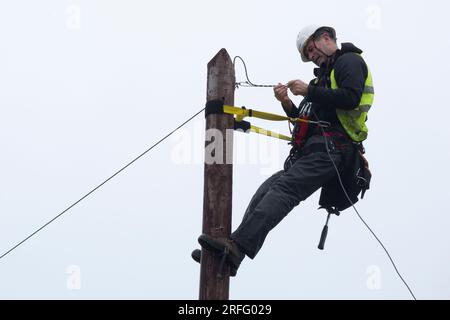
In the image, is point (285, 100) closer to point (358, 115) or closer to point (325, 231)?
point (358, 115)

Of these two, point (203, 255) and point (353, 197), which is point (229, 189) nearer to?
point (203, 255)

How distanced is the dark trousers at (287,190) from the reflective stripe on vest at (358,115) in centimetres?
14

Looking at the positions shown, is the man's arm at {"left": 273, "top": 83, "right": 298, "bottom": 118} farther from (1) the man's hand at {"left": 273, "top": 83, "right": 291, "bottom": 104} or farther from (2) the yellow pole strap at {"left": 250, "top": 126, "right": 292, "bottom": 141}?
(2) the yellow pole strap at {"left": 250, "top": 126, "right": 292, "bottom": 141}

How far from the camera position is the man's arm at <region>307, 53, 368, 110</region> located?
4.86 metres

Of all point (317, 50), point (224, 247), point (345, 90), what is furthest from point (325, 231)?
point (317, 50)

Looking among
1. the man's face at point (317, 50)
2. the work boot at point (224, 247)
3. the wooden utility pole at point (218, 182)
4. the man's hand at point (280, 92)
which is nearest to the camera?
the work boot at point (224, 247)

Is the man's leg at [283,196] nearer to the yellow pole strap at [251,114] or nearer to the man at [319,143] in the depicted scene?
the man at [319,143]

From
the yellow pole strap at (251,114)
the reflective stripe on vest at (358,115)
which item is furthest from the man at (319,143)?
the yellow pole strap at (251,114)

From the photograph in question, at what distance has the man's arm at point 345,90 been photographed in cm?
486

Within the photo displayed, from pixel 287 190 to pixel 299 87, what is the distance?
824 millimetres

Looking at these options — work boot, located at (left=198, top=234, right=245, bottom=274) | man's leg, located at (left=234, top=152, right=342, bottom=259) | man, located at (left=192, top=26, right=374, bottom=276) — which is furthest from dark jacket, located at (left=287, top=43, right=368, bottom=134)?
work boot, located at (left=198, top=234, right=245, bottom=274)

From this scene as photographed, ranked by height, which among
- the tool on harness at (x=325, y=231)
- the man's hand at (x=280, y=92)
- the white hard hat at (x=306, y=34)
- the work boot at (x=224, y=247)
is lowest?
the work boot at (x=224, y=247)
